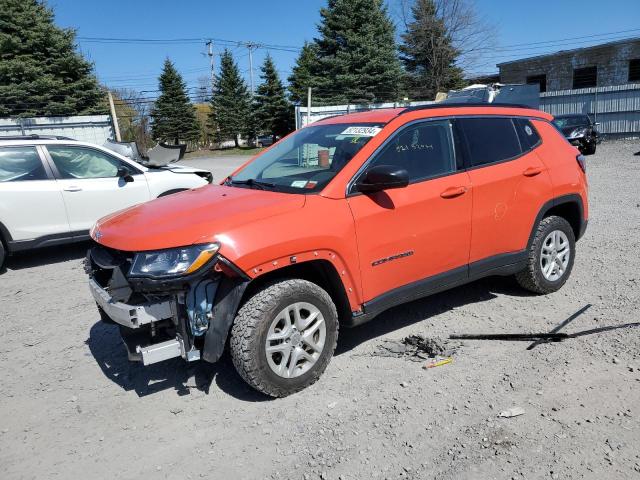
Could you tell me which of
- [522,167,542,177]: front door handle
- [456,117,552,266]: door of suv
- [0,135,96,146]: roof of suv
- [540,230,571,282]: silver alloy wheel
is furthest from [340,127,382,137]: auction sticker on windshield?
[0,135,96,146]: roof of suv

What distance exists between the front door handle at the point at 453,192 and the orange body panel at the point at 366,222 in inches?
1.0

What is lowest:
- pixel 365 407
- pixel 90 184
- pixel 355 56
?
pixel 365 407

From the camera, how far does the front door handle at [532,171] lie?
4.51 metres

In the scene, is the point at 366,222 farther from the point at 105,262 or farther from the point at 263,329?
the point at 105,262

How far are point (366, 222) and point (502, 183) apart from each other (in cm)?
150

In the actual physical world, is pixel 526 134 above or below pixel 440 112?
below

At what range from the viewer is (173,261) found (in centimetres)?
305

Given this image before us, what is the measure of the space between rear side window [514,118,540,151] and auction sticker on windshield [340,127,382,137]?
1609 millimetres

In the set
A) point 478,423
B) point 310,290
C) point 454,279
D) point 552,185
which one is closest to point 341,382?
point 310,290

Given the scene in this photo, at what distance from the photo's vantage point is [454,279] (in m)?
4.14

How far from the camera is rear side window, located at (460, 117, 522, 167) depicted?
4277 mm

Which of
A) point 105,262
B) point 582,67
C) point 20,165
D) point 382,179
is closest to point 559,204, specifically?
point 382,179

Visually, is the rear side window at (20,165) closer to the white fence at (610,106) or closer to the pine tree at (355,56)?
the pine tree at (355,56)

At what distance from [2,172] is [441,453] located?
21.5ft
